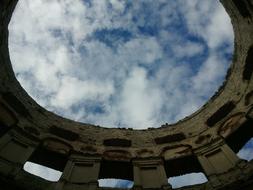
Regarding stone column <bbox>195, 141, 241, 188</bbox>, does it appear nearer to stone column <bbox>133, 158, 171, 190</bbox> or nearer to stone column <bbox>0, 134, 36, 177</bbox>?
stone column <bbox>133, 158, 171, 190</bbox>

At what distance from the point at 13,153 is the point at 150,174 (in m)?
6.10

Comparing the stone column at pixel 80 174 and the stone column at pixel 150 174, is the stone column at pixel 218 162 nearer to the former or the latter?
the stone column at pixel 150 174

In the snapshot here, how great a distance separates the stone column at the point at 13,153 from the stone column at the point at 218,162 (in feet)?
25.5

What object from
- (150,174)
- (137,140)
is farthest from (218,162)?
(137,140)

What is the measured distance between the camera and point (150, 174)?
16.3 m

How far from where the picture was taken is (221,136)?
1741cm

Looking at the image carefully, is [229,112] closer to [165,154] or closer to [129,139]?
[165,154]

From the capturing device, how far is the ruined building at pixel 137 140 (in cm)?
1538

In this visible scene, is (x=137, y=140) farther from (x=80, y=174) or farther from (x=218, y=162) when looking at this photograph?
(x=218, y=162)

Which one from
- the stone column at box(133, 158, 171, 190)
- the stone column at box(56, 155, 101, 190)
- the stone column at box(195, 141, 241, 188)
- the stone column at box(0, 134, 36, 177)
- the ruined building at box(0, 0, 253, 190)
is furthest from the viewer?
the ruined building at box(0, 0, 253, 190)

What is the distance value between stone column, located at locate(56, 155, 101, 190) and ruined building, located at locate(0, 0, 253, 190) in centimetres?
4

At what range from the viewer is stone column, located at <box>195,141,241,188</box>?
14224 millimetres

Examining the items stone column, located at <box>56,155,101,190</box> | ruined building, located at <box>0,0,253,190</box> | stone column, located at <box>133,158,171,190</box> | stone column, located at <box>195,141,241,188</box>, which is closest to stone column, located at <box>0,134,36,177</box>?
ruined building, located at <box>0,0,253,190</box>

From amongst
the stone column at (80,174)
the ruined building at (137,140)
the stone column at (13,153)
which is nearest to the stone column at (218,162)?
the ruined building at (137,140)
